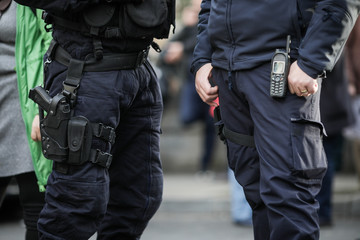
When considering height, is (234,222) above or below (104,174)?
below

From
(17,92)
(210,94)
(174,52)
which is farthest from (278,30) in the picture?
(174,52)

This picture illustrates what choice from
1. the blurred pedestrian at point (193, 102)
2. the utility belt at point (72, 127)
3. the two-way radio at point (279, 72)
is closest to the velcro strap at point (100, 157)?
the utility belt at point (72, 127)

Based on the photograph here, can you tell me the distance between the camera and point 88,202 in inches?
122

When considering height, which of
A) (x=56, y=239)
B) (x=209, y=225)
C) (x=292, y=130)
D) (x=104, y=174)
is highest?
(x=292, y=130)

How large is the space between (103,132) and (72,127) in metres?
0.14

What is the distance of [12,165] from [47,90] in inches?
23.3

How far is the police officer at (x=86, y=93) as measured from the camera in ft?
10.1

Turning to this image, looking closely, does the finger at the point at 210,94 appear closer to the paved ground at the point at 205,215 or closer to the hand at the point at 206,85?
the hand at the point at 206,85

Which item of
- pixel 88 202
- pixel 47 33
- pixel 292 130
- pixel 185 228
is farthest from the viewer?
pixel 185 228

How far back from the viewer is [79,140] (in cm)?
309

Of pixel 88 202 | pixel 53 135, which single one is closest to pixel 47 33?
pixel 53 135

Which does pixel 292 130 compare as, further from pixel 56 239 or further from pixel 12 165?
pixel 12 165

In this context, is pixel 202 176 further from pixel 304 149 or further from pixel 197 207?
pixel 304 149

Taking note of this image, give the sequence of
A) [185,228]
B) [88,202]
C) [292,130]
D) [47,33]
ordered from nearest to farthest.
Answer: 1. [292,130]
2. [88,202]
3. [47,33]
4. [185,228]
